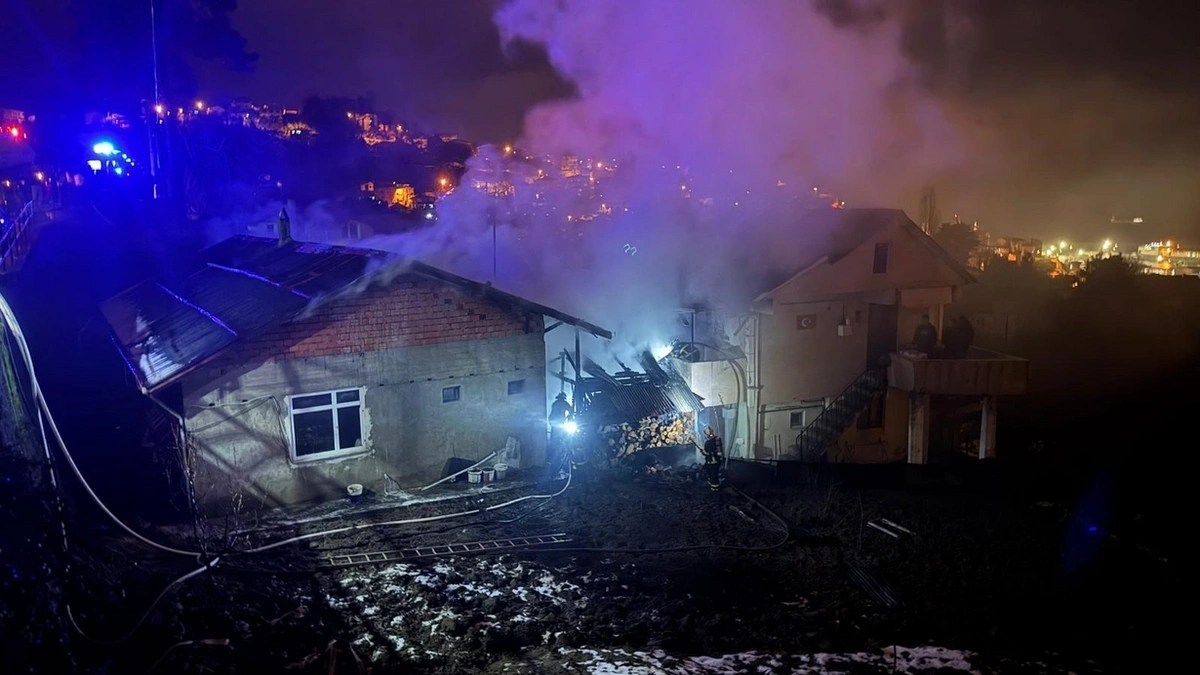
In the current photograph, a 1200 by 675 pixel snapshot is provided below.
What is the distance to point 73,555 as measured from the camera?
788 centimetres

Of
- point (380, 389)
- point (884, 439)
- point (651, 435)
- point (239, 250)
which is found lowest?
point (884, 439)

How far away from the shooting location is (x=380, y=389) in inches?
545

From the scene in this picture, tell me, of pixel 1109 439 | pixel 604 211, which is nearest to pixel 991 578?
pixel 604 211

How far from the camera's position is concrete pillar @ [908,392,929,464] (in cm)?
2419

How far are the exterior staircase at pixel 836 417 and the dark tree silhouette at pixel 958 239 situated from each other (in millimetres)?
42190

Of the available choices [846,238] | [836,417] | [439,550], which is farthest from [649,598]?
[846,238]

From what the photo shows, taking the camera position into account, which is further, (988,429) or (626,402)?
(988,429)

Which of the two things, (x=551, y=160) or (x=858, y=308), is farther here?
(x=551, y=160)

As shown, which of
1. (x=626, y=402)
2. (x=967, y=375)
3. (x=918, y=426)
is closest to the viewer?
(x=626, y=402)

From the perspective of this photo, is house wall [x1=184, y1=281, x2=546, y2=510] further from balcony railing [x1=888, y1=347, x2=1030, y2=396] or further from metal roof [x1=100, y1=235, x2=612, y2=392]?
balcony railing [x1=888, y1=347, x2=1030, y2=396]

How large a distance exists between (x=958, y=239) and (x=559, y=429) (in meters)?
57.4

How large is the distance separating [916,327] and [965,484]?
964cm

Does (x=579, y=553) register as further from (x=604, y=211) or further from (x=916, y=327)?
(x=604, y=211)

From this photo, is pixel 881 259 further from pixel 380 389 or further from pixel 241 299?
pixel 241 299
